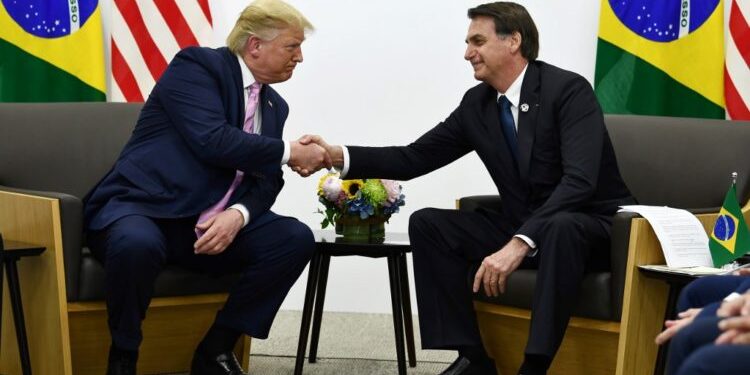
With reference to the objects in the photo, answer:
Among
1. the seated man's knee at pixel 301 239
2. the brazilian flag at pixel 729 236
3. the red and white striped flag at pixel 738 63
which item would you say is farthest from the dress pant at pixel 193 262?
the red and white striped flag at pixel 738 63

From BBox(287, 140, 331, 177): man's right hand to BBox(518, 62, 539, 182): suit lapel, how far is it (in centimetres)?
67

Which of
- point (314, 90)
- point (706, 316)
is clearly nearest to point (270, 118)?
point (314, 90)

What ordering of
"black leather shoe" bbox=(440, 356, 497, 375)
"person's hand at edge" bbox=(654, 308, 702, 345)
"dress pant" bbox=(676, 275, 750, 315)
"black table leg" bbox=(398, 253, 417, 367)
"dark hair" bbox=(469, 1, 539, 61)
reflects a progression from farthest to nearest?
"black table leg" bbox=(398, 253, 417, 367) < "dark hair" bbox=(469, 1, 539, 61) < "black leather shoe" bbox=(440, 356, 497, 375) < "dress pant" bbox=(676, 275, 750, 315) < "person's hand at edge" bbox=(654, 308, 702, 345)

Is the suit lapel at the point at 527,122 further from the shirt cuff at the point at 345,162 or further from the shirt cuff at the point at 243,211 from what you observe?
the shirt cuff at the point at 243,211

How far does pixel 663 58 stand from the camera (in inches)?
182

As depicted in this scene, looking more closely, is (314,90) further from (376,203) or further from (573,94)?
(573,94)

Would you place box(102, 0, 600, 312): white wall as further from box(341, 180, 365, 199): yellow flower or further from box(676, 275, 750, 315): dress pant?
box(676, 275, 750, 315): dress pant

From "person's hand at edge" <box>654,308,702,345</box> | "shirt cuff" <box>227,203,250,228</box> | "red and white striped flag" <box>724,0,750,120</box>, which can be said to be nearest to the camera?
"person's hand at edge" <box>654,308,702,345</box>

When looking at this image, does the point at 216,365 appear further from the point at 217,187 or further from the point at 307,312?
the point at 217,187

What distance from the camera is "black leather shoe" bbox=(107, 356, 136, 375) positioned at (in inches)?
127

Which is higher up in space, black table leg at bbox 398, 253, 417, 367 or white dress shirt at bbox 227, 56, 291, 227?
white dress shirt at bbox 227, 56, 291, 227

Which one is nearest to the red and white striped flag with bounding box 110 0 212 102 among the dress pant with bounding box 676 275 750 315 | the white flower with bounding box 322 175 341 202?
the white flower with bounding box 322 175 341 202

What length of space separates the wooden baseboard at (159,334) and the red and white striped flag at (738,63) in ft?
7.28

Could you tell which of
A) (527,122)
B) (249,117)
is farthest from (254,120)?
(527,122)
